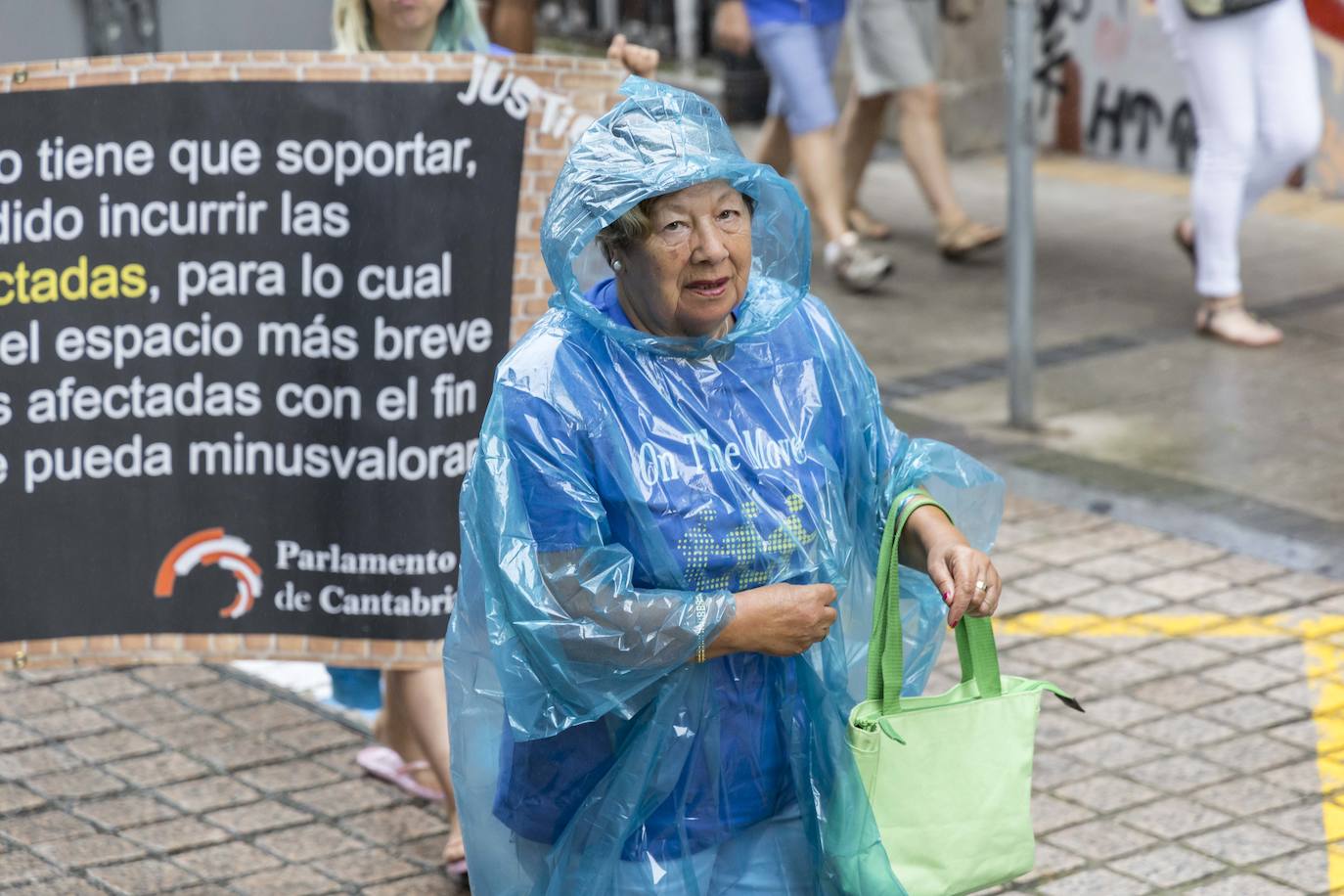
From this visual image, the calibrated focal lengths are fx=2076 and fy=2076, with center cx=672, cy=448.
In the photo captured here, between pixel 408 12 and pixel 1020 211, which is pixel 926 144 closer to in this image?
pixel 1020 211

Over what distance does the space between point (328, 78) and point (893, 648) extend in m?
1.89

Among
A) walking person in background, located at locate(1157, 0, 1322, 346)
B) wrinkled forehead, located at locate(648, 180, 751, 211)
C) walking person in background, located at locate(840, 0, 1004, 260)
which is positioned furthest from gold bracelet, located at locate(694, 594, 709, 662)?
walking person in background, located at locate(840, 0, 1004, 260)

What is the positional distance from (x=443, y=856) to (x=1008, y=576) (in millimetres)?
2106

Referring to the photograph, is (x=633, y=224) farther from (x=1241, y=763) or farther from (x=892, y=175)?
→ (x=892, y=175)

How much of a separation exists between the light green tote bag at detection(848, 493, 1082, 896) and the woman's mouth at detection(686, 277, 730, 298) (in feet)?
1.51

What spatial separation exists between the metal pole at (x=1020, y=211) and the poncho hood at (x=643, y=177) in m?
4.01

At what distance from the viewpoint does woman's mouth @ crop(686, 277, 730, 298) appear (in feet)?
9.23

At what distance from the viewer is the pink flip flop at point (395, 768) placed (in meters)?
4.66

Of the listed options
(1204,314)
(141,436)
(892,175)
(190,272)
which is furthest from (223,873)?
(892,175)

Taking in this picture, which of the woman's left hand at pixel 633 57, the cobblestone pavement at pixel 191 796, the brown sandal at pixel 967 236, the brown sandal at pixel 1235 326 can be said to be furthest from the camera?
the brown sandal at pixel 967 236

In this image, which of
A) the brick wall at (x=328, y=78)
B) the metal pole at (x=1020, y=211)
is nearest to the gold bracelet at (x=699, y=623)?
the brick wall at (x=328, y=78)

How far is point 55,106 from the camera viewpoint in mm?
4031

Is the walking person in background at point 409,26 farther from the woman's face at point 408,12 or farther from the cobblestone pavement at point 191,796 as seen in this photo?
the cobblestone pavement at point 191,796

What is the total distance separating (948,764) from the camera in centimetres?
278
